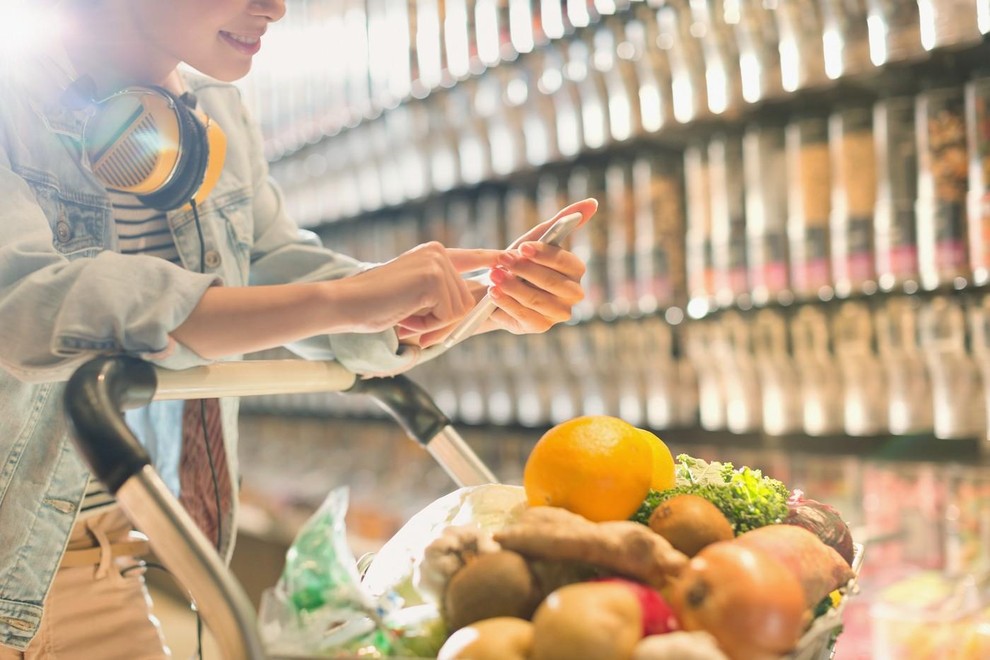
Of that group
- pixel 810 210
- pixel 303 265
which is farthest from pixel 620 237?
pixel 303 265

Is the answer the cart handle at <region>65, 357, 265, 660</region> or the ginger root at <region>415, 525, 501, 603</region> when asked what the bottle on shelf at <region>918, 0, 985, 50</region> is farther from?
the cart handle at <region>65, 357, 265, 660</region>

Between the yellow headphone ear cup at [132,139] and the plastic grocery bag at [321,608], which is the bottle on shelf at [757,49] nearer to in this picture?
the yellow headphone ear cup at [132,139]

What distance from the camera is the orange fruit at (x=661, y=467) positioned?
0.82 metres

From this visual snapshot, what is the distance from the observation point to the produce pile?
1.88 feet

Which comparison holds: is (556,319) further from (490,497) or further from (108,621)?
(108,621)

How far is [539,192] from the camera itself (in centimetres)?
249

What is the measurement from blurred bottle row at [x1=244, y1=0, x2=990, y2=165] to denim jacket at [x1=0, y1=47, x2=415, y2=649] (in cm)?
109

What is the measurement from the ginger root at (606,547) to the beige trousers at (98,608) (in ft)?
2.20

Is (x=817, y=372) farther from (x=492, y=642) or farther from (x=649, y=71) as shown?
(x=492, y=642)

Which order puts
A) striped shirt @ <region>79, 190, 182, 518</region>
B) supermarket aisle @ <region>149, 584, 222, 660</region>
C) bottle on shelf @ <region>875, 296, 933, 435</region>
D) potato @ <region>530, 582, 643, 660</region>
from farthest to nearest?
supermarket aisle @ <region>149, 584, 222, 660</region>
bottle on shelf @ <region>875, 296, 933, 435</region>
striped shirt @ <region>79, 190, 182, 518</region>
potato @ <region>530, 582, 643, 660</region>

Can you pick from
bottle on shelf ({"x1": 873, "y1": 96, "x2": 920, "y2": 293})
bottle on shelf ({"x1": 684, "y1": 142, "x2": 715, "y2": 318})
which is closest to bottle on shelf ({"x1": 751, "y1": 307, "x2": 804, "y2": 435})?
bottle on shelf ({"x1": 684, "y1": 142, "x2": 715, "y2": 318})

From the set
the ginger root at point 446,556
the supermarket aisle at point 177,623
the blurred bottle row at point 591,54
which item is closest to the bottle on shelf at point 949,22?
the blurred bottle row at point 591,54

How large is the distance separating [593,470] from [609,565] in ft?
0.35

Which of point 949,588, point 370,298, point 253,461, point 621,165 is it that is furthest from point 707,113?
point 253,461
